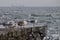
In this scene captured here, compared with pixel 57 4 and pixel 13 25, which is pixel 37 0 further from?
pixel 13 25

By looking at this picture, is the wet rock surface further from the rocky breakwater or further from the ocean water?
the ocean water

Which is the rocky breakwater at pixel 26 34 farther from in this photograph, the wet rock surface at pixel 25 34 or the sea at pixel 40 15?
the sea at pixel 40 15

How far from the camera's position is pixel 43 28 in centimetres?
200

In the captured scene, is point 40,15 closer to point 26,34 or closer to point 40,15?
point 40,15

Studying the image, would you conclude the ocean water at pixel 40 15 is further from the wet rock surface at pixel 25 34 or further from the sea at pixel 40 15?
the wet rock surface at pixel 25 34

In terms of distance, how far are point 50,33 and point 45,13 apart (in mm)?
457

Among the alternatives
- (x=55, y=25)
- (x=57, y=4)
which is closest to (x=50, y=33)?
(x=55, y=25)

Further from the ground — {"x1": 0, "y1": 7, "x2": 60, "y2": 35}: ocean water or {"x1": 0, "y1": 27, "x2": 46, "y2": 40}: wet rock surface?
Answer: {"x1": 0, "y1": 7, "x2": 60, "y2": 35}: ocean water

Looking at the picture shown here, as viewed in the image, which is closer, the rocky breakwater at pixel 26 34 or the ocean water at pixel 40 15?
the rocky breakwater at pixel 26 34

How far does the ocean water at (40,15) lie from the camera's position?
2203mm

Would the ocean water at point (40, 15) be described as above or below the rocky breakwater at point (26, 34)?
above

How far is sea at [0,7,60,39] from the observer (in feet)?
7.18

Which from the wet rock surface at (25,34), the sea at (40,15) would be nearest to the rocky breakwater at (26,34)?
the wet rock surface at (25,34)

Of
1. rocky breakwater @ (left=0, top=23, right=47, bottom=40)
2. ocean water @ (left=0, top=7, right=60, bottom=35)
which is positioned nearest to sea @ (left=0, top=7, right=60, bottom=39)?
ocean water @ (left=0, top=7, right=60, bottom=35)
